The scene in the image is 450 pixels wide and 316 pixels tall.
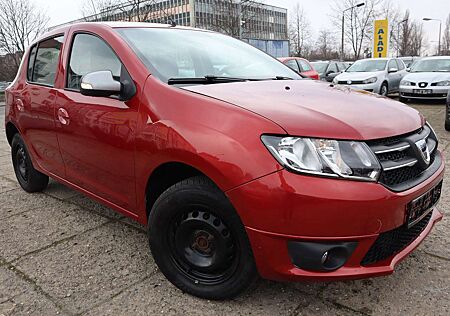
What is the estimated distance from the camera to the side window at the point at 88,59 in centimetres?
270

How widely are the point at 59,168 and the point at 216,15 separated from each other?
82.8 ft

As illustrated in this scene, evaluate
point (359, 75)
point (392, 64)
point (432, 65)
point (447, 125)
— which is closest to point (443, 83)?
point (432, 65)

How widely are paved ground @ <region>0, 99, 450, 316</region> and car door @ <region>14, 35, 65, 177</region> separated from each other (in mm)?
634

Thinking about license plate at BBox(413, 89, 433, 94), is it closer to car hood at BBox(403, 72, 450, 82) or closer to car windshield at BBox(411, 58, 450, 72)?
car hood at BBox(403, 72, 450, 82)

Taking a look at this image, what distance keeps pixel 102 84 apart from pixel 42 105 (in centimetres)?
122

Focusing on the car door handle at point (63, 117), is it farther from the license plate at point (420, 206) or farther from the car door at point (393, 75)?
the car door at point (393, 75)

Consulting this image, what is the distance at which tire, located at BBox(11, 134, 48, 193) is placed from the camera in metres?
4.14

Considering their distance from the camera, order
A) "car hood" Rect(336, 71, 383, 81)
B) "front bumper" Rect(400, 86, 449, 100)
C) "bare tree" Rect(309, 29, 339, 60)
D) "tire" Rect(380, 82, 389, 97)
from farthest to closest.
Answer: "bare tree" Rect(309, 29, 339, 60), "tire" Rect(380, 82, 389, 97), "car hood" Rect(336, 71, 383, 81), "front bumper" Rect(400, 86, 449, 100)

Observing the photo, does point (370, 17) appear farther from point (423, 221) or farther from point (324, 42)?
point (423, 221)

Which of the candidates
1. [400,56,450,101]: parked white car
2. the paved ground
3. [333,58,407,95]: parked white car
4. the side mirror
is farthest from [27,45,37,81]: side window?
[400,56,450,101]: parked white car

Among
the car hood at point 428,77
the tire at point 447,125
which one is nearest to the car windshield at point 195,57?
the tire at point 447,125

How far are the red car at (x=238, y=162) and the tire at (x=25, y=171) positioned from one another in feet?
4.24

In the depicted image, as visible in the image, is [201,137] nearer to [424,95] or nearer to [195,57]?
[195,57]

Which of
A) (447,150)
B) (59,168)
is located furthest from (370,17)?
(59,168)
